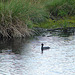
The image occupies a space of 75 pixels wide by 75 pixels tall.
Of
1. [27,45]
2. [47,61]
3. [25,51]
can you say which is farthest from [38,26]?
[47,61]

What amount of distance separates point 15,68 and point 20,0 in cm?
879

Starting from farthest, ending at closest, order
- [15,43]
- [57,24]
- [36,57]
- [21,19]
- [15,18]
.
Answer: [57,24] < [21,19] < [15,18] < [15,43] < [36,57]

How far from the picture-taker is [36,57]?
15.0m

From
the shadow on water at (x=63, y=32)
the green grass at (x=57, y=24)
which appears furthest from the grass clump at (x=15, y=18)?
the green grass at (x=57, y=24)

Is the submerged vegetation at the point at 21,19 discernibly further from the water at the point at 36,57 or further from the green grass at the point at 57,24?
the water at the point at 36,57

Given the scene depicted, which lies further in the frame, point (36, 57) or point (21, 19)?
point (21, 19)

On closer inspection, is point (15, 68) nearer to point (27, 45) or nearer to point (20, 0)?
point (27, 45)

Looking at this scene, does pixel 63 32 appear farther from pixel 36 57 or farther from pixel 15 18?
pixel 36 57

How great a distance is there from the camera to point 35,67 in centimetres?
1325

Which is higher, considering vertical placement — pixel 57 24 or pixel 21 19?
pixel 21 19

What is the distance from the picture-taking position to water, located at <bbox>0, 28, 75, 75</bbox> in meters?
12.8

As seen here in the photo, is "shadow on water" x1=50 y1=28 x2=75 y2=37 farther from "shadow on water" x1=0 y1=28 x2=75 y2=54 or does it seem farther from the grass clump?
the grass clump

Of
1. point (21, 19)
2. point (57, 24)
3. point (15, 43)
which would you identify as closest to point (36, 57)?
point (15, 43)

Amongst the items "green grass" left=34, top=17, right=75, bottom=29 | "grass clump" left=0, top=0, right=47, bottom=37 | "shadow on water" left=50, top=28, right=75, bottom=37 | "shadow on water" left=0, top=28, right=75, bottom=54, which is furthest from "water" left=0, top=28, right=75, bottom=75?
"green grass" left=34, top=17, right=75, bottom=29
